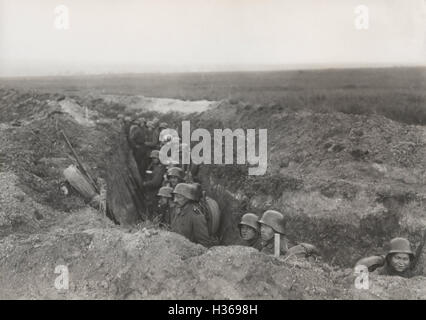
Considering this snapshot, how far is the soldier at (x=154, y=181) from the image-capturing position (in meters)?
10.6

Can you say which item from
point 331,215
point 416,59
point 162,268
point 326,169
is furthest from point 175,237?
point 416,59

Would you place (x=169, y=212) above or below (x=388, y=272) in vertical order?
above

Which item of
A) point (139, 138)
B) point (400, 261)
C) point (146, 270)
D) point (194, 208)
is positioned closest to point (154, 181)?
point (139, 138)

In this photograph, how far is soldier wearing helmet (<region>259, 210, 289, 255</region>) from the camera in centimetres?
682

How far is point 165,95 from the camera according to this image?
12930 mm

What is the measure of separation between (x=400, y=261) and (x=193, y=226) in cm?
325

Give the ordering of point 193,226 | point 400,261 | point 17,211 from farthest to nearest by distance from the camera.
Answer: point 193,226, point 17,211, point 400,261

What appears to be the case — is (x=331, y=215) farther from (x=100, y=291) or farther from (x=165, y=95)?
(x=165, y=95)

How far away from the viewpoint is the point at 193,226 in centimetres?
737

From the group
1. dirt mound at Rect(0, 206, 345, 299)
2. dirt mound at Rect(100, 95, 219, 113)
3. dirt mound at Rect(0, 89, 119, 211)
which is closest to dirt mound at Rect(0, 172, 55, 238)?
dirt mound at Rect(0, 89, 119, 211)

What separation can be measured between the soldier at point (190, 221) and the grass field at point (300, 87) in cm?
342

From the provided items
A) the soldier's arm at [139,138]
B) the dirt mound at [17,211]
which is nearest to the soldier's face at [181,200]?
the dirt mound at [17,211]

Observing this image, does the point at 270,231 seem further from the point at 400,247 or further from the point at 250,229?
the point at 400,247

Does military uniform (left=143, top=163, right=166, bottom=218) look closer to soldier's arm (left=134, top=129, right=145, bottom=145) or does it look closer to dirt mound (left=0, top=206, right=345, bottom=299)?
soldier's arm (left=134, top=129, right=145, bottom=145)
